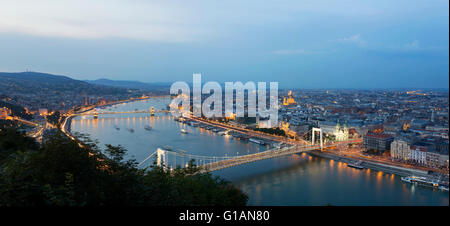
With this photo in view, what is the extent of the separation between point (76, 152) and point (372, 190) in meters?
4.42

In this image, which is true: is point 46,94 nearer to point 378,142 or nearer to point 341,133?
point 341,133

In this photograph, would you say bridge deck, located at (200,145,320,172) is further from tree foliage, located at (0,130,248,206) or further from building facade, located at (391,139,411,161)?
tree foliage, located at (0,130,248,206)

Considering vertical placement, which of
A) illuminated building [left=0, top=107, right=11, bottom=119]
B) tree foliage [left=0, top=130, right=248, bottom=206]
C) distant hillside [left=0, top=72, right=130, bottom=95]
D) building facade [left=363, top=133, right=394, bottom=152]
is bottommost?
building facade [left=363, top=133, right=394, bottom=152]

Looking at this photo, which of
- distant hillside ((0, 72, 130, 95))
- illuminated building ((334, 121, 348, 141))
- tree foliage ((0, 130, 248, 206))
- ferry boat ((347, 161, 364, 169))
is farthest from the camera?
distant hillside ((0, 72, 130, 95))

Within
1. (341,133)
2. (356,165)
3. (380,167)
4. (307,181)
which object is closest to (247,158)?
(307,181)

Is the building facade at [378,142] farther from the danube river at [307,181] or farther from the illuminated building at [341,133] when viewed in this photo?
the illuminated building at [341,133]

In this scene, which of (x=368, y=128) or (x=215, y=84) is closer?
(x=368, y=128)

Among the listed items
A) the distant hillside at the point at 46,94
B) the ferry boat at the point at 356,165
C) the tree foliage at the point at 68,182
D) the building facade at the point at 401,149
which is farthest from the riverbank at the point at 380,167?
the distant hillside at the point at 46,94

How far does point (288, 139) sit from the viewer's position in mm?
8969

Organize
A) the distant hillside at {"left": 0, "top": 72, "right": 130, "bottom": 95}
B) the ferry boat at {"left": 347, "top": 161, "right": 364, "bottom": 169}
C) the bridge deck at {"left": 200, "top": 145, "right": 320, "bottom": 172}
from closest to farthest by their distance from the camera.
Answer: the bridge deck at {"left": 200, "top": 145, "right": 320, "bottom": 172} → the ferry boat at {"left": 347, "top": 161, "right": 364, "bottom": 169} → the distant hillside at {"left": 0, "top": 72, "right": 130, "bottom": 95}

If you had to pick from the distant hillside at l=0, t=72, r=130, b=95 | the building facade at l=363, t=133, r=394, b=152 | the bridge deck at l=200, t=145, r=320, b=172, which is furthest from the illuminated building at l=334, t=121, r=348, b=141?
the distant hillside at l=0, t=72, r=130, b=95

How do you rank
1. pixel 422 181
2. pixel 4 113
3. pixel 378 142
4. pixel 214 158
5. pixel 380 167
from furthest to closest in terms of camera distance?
pixel 4 113 < pixel 378 142 < pixel 214 158 < pixel 380 167 < pixel 422 181
